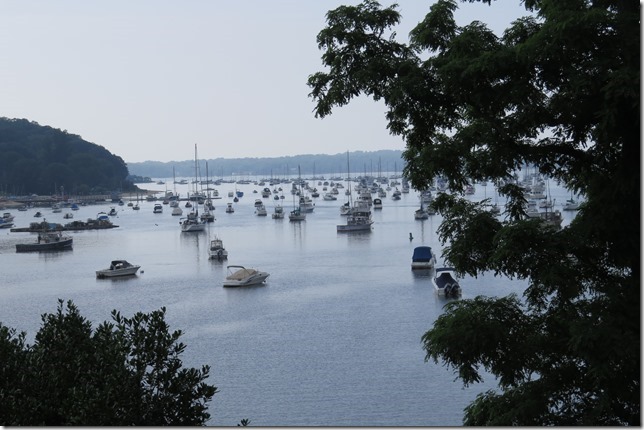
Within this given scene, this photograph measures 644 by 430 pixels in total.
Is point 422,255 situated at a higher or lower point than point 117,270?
higher

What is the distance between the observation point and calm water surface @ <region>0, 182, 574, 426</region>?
14242 mm

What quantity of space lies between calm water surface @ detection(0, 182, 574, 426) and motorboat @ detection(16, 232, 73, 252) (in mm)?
590

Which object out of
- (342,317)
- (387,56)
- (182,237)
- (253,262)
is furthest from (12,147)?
(387,56)

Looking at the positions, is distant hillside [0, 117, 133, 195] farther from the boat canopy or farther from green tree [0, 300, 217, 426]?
green tree [0, 300, 217, 426]

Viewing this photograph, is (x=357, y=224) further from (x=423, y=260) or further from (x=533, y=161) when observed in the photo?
(x=533, y=161)

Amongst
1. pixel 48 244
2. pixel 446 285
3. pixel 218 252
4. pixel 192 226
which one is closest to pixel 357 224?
pixel 192 226

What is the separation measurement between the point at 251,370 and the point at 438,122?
40.3 feet

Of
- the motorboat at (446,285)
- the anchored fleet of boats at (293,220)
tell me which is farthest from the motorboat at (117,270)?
the motorboat at (446,285)

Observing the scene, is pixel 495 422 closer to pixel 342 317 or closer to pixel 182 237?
pixel 342 317

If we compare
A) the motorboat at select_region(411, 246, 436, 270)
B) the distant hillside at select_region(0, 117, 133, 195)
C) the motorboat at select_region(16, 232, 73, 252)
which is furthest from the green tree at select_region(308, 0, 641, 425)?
the distant hillside at select_region(0, 117, 133, 195)

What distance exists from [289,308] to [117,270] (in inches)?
398

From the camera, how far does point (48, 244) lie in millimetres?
42688

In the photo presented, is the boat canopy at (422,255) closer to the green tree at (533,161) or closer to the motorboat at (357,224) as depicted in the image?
the motorboat at (357,224)

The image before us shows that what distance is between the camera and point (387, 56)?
4.92 m
